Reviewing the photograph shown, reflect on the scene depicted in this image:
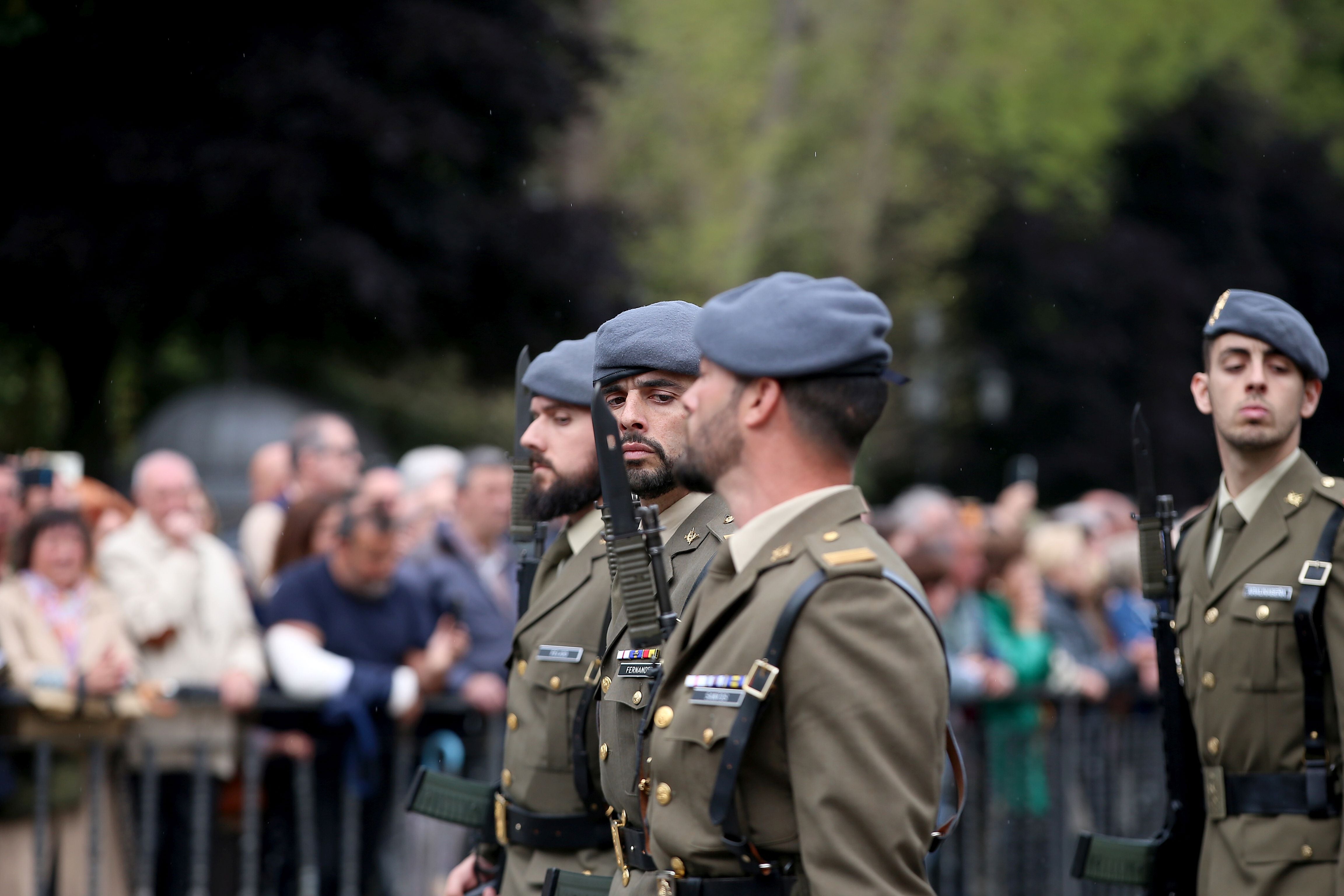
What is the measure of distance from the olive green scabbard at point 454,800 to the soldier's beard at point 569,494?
31.1 inches

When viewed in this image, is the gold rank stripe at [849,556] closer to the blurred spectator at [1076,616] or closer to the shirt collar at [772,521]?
the shirt collar at [772,521]

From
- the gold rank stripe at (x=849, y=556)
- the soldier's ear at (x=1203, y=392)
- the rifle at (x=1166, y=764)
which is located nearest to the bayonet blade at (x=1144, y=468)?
the rifle at (x=1166, y=764)

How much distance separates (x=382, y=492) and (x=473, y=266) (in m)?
11.2

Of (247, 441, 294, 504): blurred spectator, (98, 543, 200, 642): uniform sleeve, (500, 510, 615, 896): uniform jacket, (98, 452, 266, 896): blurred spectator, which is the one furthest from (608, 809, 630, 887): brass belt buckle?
(247, 441, 294, 504): blurred spectator

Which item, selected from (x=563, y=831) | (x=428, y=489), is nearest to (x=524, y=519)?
(x=563, y=831)

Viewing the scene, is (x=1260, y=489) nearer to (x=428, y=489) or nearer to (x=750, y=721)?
(x=750, y=721)

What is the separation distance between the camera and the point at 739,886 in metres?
2.94

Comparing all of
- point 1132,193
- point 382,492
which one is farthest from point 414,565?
point 1132,193

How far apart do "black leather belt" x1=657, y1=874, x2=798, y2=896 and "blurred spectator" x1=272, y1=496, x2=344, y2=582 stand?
200 inches

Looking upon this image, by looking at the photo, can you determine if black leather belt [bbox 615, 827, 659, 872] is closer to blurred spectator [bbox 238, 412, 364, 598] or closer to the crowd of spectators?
the crowd of spectators

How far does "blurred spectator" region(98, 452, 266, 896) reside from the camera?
23.6 ft

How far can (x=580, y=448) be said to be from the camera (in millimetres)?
4652

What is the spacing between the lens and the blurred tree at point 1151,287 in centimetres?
2656

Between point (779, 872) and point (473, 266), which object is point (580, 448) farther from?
point (473, 266)
